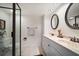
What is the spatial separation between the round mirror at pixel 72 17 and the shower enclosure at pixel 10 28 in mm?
964

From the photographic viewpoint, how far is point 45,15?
1.60 m

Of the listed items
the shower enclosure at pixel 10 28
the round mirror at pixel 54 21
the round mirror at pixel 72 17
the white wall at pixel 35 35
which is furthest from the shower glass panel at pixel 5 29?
the round mirror at pixel 72 17

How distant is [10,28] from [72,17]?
1.21 meters

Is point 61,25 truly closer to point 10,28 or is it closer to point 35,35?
point 35,35

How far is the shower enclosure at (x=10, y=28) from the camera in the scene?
5.65ft

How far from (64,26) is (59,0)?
828 mm

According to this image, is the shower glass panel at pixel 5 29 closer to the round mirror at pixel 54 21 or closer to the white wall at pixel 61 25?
the white wall at pixel 61 25

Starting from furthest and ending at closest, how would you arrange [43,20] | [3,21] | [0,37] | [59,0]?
1. [0,37]
2. [3,21]
3. [43,20]
4. [59,0]

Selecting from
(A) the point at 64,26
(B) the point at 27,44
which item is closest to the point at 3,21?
(B) the point at 27,44

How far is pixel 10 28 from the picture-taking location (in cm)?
173

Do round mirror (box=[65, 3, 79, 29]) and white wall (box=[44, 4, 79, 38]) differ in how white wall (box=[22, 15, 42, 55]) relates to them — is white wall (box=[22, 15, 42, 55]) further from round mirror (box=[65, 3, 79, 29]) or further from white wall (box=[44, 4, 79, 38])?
round mirror (box=[65, 3, 79, 29])

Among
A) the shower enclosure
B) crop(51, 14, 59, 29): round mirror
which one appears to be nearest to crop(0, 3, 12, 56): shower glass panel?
the shower enclosure

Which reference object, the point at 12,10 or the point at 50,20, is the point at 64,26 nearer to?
the point at 50,20

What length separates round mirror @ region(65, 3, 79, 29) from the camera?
1.56 m
